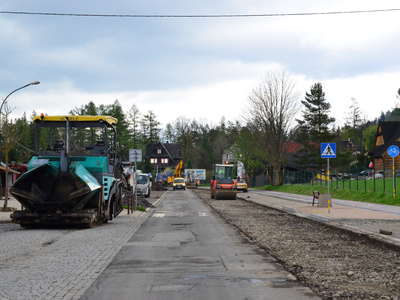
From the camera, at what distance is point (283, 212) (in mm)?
26875

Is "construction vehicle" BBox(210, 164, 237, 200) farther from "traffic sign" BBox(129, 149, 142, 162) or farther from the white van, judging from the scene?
"traffic sign" BBox(129, 149, 142, 162)

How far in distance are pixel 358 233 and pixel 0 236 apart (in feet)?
31.5

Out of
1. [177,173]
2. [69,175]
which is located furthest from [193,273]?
[177,173]

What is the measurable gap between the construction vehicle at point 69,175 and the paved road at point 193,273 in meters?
2.72

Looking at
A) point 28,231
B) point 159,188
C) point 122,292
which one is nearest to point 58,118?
point 28,231

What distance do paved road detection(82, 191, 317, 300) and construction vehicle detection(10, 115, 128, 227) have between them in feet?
8.93

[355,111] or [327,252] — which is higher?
[355,111]

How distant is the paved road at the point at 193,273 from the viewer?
7.46 metres

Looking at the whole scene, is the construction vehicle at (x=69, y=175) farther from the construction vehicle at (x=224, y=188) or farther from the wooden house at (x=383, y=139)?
the wooden house at (x=383, y=139)

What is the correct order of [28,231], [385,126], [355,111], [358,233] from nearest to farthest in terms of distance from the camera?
[358,233]
[28,231]
[385,126]
[355,111]

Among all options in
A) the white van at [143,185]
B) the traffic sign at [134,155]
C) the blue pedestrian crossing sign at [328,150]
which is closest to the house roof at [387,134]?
the white van at [143,185]

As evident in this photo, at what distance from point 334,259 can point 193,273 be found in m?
3.28

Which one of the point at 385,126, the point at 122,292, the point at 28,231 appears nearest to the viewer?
the point at 122,292

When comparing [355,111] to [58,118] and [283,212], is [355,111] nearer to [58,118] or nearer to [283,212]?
[283,212]
